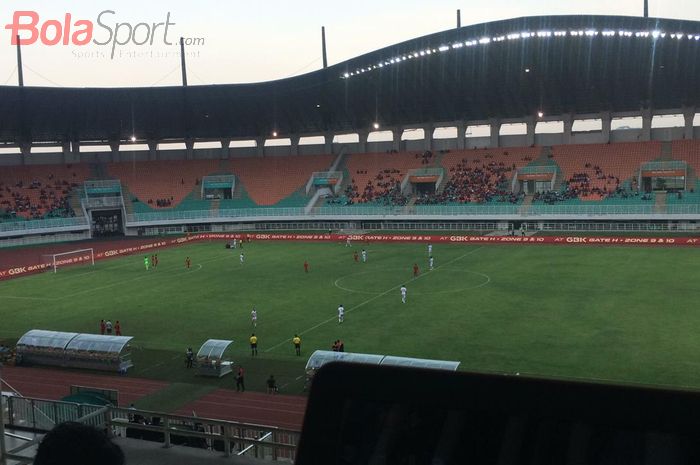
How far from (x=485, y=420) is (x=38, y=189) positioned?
259 ft

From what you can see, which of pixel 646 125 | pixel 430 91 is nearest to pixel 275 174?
pixel 430 91

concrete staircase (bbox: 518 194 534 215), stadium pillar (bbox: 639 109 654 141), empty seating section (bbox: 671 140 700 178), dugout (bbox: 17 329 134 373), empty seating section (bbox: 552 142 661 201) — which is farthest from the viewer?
stadium pillar (bbox: 639 109 654 141)

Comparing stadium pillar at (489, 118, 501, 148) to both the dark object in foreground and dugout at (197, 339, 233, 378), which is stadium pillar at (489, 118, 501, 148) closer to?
dugout at (197, 339, 233, 378)

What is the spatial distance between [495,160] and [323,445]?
73382 mm

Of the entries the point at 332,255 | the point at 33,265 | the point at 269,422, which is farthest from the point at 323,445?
the point at 33,265

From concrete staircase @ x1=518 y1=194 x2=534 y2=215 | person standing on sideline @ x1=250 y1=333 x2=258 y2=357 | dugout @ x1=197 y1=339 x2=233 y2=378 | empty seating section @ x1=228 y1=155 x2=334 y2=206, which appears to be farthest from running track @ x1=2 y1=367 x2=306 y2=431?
empty seating section @ x1=228 y1=155 x2=334 y2=206

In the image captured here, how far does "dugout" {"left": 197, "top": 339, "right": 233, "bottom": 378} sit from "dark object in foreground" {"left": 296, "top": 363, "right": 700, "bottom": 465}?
880 inches

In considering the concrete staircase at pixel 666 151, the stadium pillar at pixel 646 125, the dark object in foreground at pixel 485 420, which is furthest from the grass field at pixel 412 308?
the stadium pillar at pixel 646 125

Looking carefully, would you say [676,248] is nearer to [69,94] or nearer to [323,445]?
[323,445]

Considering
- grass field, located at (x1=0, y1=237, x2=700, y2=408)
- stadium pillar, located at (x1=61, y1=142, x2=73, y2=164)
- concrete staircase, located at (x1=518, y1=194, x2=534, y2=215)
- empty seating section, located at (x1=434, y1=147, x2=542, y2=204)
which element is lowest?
grass field, located at (x1=0, y1=237, x2=700, y2=408)

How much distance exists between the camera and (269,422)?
64.1ft

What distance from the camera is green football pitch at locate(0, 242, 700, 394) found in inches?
944

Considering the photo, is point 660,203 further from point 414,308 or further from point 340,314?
point 340,314

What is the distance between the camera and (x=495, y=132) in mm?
76375
